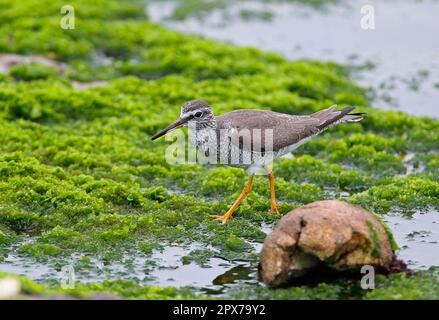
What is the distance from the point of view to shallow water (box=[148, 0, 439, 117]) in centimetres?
1741

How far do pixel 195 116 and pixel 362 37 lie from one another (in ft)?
35.5

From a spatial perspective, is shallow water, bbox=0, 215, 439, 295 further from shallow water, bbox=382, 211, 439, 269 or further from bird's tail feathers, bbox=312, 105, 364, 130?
bird's tail feathers, bbox=312, 105, 364, 130

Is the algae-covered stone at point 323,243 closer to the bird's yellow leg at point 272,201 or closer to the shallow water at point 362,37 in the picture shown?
the bird's yellow leg at point 272,201

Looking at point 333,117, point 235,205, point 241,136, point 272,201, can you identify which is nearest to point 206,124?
point 241,136

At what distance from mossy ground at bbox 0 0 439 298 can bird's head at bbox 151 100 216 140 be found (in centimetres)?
114

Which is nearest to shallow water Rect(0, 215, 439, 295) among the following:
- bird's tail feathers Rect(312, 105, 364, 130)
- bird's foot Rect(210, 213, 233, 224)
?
bird's foot Rect(210, 213, 233, 224)

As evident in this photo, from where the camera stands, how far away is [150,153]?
13.0 meters

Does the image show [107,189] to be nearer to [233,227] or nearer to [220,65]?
[233,227]

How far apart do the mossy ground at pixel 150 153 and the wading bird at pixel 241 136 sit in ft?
2.45

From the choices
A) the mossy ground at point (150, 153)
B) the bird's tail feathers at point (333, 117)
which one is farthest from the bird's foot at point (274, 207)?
the bird's tail feathers at point (333, 117)

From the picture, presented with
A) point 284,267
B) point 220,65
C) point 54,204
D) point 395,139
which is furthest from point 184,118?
point 220,65

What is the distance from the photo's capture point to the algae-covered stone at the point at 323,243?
27.7 ft

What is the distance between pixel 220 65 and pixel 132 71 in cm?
194

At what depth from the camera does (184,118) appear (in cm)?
1070
